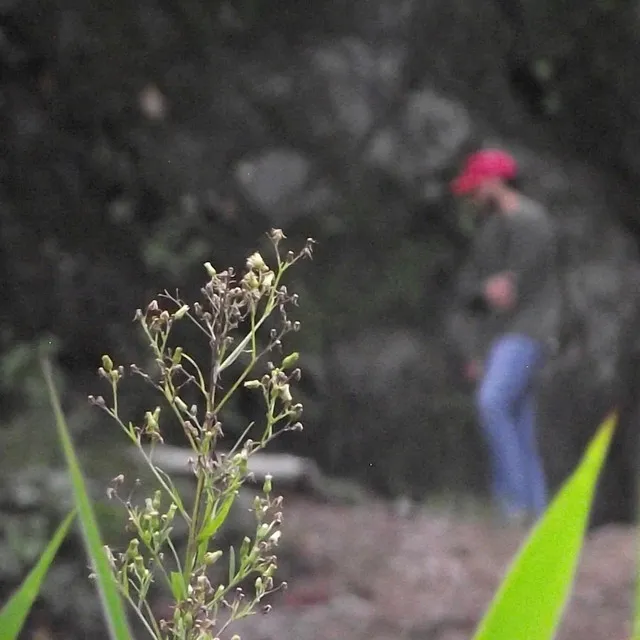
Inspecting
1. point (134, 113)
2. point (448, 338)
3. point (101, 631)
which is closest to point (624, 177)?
point (448, 338)

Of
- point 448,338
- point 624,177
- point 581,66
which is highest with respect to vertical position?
point 581,66

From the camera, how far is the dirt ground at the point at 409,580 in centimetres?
290

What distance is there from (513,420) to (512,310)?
0.49 meters

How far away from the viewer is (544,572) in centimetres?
58

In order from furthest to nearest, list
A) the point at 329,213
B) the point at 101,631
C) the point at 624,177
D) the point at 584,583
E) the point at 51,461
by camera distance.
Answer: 1. the point at 624,177
2. the point at 329,213
3. the point at 584,583
4. the point at 51,461
5. the point at 101,631

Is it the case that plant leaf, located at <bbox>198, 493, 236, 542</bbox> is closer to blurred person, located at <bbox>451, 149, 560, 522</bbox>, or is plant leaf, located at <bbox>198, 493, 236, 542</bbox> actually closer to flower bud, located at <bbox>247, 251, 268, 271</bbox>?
flower bud, located at <bbox>247, 251, 268, 271</bbox>

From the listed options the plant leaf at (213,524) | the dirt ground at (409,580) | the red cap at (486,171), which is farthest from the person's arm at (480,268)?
the plant leaf at (213,524)

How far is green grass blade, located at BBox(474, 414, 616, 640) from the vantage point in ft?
1.88

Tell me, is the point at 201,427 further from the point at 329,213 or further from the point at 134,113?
the point at 329,213

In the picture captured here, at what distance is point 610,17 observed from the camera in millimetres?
5250

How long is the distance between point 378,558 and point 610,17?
10.5ft

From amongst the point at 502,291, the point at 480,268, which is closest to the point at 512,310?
the point at 502,291

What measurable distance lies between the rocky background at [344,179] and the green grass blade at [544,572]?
3066 mm

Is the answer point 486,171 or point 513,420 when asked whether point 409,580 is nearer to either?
point 513,420
